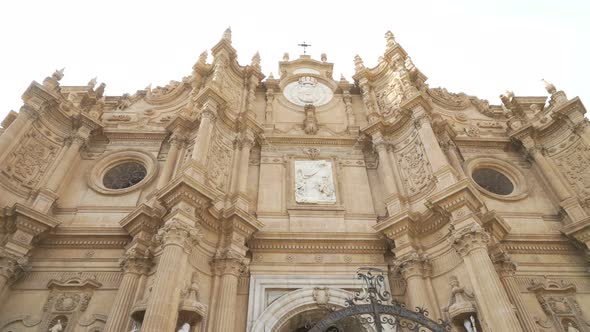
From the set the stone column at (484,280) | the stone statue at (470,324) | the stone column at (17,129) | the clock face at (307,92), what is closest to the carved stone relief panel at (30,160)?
the stone column at (17,129)

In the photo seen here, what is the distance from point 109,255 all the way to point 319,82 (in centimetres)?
1206

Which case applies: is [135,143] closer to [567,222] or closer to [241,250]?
[241,250]

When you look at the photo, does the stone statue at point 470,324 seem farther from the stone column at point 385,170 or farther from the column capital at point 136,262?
the column capital at point 136,262

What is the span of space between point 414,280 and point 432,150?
4.52 meters

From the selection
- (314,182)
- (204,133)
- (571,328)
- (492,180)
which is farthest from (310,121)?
(571,328)

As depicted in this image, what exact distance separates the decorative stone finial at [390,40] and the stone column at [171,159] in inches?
403

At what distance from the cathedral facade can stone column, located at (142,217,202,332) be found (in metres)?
0.04

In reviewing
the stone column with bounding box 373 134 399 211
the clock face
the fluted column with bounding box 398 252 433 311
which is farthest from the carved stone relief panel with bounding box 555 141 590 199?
the clock face

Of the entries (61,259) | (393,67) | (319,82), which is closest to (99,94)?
(61,259)

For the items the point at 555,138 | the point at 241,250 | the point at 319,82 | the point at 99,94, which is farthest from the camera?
the point at 319,82

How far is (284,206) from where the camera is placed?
1436 cm

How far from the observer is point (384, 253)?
13.0 m

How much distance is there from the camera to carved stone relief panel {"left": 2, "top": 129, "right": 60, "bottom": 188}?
1353 centimetres

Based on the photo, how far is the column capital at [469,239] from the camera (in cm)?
1076
